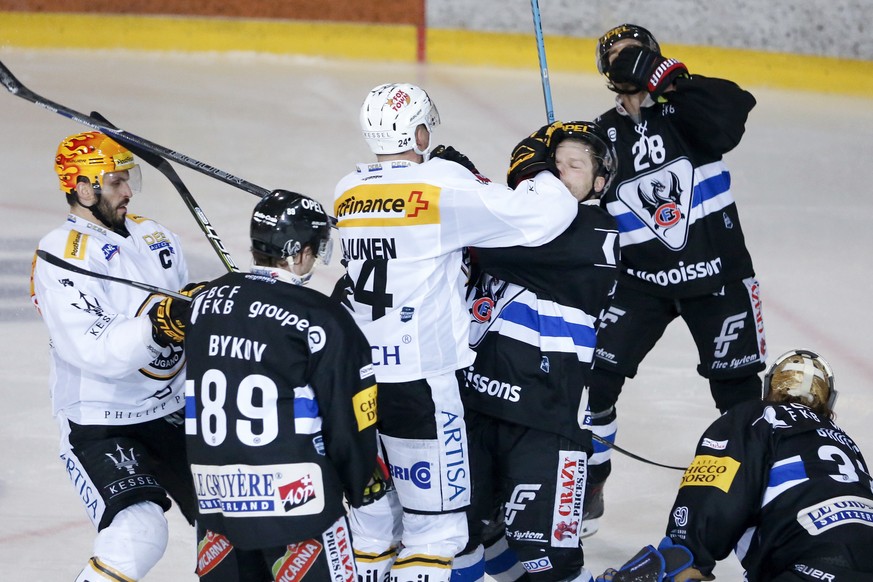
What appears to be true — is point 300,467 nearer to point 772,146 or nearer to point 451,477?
point 451,477

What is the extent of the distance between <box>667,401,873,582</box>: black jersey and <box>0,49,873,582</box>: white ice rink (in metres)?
1.12

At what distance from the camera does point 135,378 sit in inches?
141

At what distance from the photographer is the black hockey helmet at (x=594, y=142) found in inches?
138

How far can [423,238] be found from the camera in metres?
3.29

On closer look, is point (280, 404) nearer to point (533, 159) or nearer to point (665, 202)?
point (533, 159)

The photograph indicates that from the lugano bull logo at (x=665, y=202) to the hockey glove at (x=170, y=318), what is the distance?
1683mm

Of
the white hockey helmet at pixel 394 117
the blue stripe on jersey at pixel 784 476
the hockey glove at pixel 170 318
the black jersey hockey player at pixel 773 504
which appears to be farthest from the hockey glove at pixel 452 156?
the blue stripe on jersey at pixel 784 476

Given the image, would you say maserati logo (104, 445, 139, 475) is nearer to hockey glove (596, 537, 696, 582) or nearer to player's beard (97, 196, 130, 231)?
player's beard (97, 196, 130, 231)

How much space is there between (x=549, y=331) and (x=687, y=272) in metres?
1.02

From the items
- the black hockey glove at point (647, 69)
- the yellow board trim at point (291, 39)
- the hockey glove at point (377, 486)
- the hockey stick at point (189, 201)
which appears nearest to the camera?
the hockey glove at point (377, 486)

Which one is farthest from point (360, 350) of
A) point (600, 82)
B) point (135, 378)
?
point (600, 82)

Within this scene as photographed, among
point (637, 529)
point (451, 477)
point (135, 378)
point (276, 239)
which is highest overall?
point (276, 239)

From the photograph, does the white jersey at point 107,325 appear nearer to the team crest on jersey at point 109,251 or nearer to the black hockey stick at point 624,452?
the team crest on jersey at point 109,251

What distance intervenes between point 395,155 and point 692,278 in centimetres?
139
